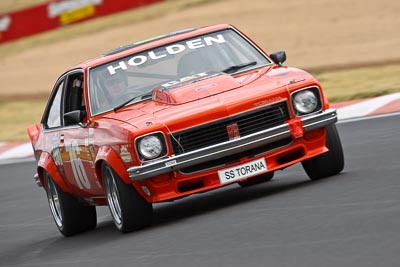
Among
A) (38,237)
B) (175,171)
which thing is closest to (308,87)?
(175,171)

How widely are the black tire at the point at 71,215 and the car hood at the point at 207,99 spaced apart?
127cm

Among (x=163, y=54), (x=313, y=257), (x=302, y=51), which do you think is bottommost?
(x=302, y=51)

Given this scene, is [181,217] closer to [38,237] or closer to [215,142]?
[215,142]

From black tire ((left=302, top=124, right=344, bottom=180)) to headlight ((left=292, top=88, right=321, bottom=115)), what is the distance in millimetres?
260

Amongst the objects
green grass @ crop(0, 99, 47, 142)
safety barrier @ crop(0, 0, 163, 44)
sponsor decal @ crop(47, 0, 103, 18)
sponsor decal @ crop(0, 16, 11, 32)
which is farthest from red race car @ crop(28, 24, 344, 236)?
sponsor decal @ crop(0, 16, 11, 32)

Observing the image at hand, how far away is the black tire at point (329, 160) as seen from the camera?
344 inches

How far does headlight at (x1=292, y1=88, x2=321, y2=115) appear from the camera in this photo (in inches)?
333

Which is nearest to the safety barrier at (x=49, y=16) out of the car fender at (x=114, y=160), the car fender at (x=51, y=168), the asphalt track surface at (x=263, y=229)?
the asphalt track surface at (x=263, y=229)

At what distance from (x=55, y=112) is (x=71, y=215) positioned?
38.9 inches

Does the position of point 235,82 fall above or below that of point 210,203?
above

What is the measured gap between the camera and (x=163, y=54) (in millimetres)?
9430

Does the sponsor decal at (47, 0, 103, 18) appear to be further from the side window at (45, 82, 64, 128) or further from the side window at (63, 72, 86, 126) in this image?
the side window at (63, 72, 86, 126)

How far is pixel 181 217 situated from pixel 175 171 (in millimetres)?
697

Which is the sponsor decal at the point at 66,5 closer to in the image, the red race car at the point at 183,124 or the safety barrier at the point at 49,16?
the safety barrier at the point at 49,16
